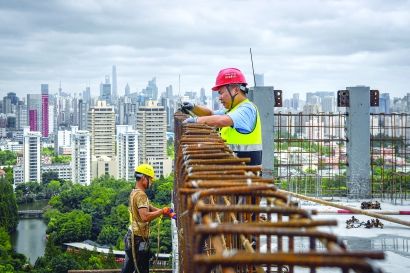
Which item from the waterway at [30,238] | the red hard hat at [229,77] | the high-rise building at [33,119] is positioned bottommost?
the waterway at [30,238]

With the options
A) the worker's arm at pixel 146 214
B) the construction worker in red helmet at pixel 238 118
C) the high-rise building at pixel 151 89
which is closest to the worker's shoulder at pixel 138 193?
the worker's arm at pixel 146 214

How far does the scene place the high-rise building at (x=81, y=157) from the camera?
77.7 meters

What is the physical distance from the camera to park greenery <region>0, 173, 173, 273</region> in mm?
32688

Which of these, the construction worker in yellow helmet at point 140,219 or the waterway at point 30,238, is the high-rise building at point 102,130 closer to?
the waterway at point 30,238

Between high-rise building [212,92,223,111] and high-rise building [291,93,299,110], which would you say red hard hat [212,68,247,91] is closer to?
high-rise building [212,92,223,111]

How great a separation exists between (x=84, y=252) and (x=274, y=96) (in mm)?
27423

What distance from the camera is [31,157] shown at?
78438 millimetres

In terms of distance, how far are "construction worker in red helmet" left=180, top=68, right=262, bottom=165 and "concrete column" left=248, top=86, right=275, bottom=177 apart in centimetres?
744

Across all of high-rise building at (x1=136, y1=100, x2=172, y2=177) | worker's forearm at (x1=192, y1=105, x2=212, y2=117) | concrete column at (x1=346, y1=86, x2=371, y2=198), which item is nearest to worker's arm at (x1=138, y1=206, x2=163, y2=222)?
worker's forearm at (x1=192, y1=105, x2=212, y2=117)

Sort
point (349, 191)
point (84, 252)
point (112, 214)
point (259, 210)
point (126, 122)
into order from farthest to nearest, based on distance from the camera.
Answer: point (126, 122) < point (112, 214) < point (84, 252) < point (349, 191) < point (259, 210)

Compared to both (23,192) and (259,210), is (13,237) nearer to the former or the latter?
(23,192)

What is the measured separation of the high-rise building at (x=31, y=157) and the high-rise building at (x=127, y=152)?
11.3m

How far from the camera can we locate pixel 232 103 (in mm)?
4215


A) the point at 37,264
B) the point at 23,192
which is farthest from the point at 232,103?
the point at 23,192
